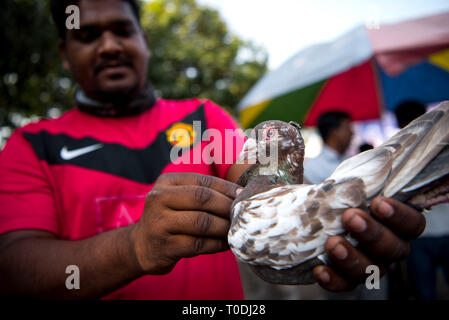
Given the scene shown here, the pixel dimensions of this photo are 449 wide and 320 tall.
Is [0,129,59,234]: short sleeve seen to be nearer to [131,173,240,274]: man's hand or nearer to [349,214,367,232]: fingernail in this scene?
[131,173,240,274]: man's hand

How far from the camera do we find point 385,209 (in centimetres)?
95

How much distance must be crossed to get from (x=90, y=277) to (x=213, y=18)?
536 inches

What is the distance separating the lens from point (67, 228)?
1458 mm

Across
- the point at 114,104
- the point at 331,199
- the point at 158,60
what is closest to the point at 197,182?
the point at 331,199

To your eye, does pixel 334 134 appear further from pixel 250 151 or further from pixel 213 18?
pixel 213 18

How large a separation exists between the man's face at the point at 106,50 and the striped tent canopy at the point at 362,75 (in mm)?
2624

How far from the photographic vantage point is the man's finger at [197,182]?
107 cm

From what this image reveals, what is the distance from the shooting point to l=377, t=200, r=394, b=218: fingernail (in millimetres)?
946

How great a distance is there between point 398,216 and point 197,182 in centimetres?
68

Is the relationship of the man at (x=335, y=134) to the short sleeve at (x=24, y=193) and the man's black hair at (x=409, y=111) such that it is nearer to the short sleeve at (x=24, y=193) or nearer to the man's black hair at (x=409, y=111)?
the man's black hair at (x=409, y=111)

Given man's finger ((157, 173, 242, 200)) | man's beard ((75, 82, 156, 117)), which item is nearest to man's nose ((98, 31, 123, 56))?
man's beard ((75, 82, 156, 117))

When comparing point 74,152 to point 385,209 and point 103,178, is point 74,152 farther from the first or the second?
point 385,209

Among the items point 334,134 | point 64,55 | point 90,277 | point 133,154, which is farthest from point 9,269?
point 334,134
